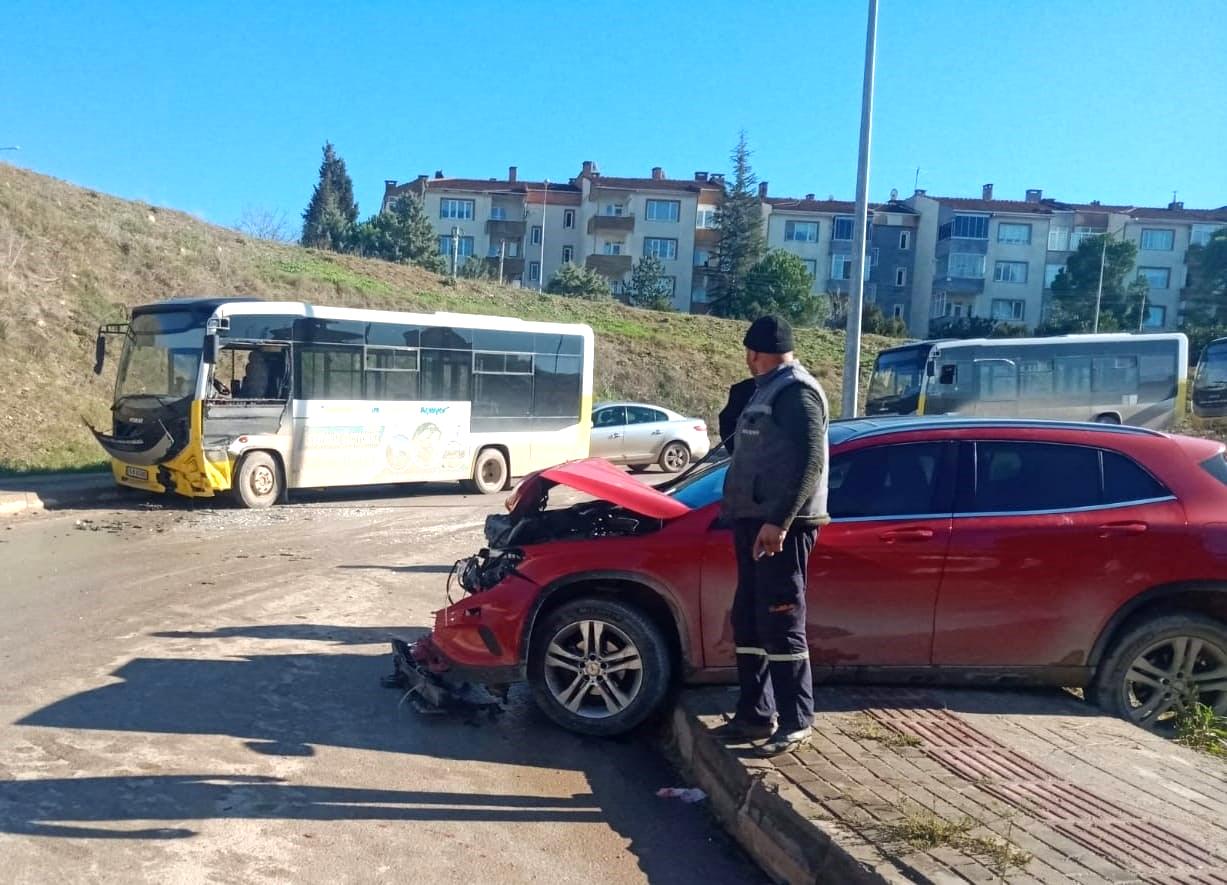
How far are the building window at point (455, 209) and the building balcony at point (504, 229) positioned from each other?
1752mm

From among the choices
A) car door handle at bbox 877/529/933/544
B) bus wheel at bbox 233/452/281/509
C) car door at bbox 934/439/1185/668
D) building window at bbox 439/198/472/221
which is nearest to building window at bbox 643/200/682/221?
building window at bbox 439/198/472/221

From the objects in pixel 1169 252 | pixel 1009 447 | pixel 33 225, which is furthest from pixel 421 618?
pixel 1169 252

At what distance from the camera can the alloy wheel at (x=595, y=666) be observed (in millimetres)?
5227

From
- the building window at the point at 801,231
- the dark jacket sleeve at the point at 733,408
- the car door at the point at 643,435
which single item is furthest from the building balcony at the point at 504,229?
the dark jacket sleeve at the point at 733,408

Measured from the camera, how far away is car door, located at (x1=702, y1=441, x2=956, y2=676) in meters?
5.16

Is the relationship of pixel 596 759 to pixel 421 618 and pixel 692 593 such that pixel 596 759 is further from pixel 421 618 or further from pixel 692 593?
pixel 421 618

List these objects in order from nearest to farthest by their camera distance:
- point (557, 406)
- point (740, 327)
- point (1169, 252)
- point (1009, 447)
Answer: point (1009, 447) → point (557, 406) → point (740, 327) → point (1169, 252)

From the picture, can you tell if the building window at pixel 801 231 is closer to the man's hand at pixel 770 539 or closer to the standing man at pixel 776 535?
the standing man at pixel 776 535

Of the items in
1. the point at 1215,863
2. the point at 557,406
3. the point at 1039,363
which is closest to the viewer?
the point at 1215,863

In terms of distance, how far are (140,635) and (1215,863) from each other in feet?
21.7

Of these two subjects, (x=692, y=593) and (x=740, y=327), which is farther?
(x=740, y=327)

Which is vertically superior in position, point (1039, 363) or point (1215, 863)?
point (1039, 363)

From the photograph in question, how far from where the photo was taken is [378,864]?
3816mm

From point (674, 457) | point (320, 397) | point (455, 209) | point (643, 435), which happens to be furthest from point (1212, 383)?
point (455, 209)
